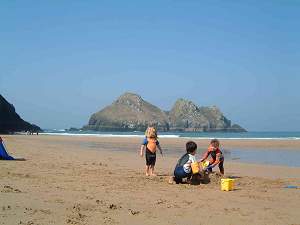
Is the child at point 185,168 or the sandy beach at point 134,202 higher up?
the child at point 185,168

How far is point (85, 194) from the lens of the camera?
8148mm

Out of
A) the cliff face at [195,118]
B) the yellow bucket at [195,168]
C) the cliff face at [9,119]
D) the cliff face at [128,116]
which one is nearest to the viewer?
the yellow bucket at [195,168]

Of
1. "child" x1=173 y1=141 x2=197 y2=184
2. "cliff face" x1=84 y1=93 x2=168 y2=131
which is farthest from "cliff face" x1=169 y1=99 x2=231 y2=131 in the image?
"child" x1=173 y1=141 x2=197 y2=184

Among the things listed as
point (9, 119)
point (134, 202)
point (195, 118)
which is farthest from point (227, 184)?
point (195, 118)

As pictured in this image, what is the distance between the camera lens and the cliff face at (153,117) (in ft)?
572

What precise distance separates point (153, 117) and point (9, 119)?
9360cm

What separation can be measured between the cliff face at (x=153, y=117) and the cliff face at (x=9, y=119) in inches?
2952

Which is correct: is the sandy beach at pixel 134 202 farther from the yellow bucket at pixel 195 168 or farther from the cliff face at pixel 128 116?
the cliff face at pixel 128 116

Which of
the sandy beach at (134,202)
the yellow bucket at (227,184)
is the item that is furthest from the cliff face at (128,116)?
the yellow bucket at (227,184)

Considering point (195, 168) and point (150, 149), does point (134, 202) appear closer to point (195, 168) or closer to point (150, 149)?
point (195, 168)

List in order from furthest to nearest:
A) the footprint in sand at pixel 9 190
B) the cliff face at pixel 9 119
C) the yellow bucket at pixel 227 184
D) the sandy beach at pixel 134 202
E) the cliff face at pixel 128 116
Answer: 1. the cliff face at pixel 128 116
2. the cliff face at pixel 9 119
3. the yellow bucket at pixel 227 184
4. the footprint in sand at pixel 9 190
5. the sandy beach at pixel 134 202

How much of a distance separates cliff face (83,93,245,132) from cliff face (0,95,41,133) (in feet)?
246

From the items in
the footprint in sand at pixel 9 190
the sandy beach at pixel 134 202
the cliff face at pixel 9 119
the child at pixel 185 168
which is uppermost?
the cliff face at pixel 9 119

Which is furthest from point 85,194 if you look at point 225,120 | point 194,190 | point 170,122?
point 225,120
